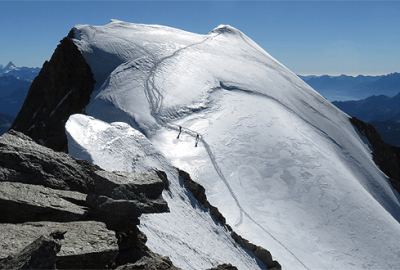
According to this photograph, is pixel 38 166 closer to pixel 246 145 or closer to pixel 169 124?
pixel 169 124

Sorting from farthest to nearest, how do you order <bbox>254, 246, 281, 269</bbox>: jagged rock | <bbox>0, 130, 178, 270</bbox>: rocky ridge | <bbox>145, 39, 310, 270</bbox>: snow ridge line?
<bbox>145, 39, 310, 270</bbox>: snow ridge line, <bbox>254, 246, 281, 269</bbox>: jagged rock, <bbox>0, 130, 178, 270</bbox>: rocky ridge

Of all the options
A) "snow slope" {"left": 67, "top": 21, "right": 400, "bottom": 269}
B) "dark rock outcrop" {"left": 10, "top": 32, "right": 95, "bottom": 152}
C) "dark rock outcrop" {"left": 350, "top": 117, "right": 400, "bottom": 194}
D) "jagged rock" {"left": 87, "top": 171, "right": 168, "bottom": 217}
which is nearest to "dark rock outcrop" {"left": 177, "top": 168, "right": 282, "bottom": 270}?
"snow slope" {"left": 67, "top": 21, "right": 400, "bottom": 269}

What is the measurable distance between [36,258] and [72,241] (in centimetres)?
142

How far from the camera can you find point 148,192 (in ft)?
25.8

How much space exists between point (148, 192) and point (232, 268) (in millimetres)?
3986

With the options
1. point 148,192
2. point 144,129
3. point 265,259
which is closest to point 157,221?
point 148,192

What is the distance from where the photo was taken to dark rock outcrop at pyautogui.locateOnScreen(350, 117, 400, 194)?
36.8 m

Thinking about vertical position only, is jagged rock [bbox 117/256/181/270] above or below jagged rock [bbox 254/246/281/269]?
below

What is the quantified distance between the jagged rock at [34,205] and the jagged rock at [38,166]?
1.04ft

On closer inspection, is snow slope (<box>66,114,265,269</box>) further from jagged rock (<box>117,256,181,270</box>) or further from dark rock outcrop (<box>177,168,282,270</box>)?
jagged rock (<box>117,256,181,270</box>)

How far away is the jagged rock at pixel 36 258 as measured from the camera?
14.5 ft

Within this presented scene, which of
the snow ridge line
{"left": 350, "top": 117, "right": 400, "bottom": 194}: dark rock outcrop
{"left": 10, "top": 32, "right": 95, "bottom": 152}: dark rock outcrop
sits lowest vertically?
{"left": 10, "top": 32, "right": 95, "bottom": 152}: dark rock outcrop

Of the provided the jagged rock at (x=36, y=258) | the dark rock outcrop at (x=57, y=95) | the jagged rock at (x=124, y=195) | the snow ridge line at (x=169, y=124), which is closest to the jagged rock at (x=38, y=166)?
the jagged rock at (x=124, y=195)

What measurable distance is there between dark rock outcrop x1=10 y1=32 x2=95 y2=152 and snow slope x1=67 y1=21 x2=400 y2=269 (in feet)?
4.09
